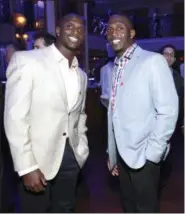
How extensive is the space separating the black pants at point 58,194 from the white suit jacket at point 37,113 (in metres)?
0.08

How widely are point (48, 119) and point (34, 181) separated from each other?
348 millimetres

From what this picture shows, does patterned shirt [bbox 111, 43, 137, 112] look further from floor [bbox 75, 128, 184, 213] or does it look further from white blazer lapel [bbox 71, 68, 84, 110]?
floor [bbox 75, 128, 184, 213]

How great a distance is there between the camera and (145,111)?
6.48 ft

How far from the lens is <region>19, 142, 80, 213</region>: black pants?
6.40ft

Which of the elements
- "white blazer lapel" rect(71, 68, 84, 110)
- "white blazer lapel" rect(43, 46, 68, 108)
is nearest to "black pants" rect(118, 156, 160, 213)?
"white blazer lapel" rect(71, 68, 84, 110)

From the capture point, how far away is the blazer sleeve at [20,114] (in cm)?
178

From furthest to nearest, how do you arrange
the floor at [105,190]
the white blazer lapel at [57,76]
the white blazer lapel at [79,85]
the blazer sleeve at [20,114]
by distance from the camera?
the floor at [105,190]
the white blazer lapel at [79,85]
the white blazer lapel at [57,76]
the blazer sleeve at [20,114]

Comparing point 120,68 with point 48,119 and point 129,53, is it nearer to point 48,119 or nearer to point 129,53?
point 129,53

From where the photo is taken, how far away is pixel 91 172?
427 centimetres

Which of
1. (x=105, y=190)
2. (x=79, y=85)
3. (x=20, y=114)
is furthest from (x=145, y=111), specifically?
(x=105, y=190)

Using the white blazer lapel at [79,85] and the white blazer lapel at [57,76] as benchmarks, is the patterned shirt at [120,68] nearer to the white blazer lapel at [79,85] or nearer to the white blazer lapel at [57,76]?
the white blazer lapel at [79,85]

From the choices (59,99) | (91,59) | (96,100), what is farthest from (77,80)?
(91,59)

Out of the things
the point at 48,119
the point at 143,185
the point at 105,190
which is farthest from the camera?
the point at 105,190

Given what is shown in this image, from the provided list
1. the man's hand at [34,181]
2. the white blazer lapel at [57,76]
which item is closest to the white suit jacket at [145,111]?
the white blazer lapel at [57,76]
